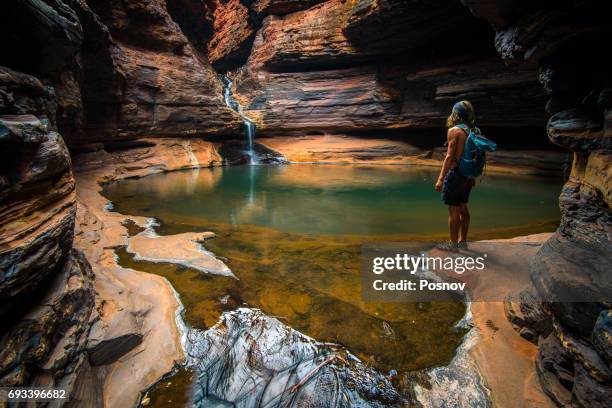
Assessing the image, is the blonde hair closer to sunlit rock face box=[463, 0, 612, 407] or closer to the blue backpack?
the blue backpack

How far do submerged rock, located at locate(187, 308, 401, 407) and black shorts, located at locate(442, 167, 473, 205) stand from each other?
2217mm

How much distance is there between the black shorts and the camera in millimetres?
3564

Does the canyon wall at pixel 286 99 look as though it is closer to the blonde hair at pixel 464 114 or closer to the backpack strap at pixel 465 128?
the blonde hair at pixel 464 114

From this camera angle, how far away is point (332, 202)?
7.78 meters

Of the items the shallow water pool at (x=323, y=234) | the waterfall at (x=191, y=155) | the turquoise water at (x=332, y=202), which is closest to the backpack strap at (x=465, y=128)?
the shallow water pool at (x=323, y=234)

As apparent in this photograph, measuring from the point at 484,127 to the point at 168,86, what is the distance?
48.6 ft

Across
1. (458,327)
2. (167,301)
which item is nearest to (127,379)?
(167,301)

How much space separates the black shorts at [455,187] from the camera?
356 centimetres

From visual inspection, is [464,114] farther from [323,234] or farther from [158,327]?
[158,327]

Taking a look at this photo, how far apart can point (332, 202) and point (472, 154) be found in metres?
4.55

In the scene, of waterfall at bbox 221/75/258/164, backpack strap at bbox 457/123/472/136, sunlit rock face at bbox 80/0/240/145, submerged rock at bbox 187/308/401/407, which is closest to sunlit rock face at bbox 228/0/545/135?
waterfall at bbox 221/75/258/164

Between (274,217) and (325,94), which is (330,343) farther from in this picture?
(325,94)

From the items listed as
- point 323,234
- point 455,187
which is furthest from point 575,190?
point 323,234

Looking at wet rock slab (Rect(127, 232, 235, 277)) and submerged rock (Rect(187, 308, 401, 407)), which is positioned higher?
submerged rock (Rect(187, 308, 401, 407))
